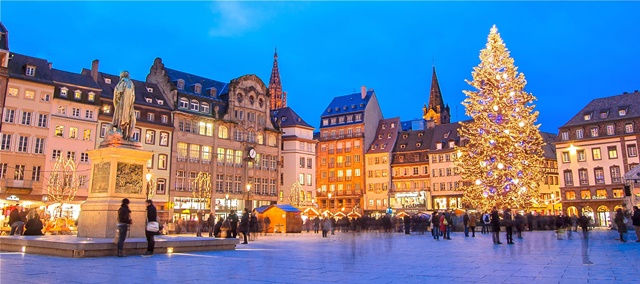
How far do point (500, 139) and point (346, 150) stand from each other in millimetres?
49037

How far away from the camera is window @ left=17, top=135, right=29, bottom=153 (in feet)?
148

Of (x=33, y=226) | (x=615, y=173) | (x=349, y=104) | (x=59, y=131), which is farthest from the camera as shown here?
(x=349, y=104)

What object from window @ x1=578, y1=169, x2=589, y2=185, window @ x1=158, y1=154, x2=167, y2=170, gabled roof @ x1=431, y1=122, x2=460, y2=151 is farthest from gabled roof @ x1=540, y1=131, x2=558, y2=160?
window @ x1=158, y1=154, x2=167, y2=170

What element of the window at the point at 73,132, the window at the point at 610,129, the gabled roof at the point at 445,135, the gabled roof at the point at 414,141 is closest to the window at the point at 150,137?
the window at the point at 73,132

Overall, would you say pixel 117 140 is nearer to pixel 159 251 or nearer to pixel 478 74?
pixel 159 251

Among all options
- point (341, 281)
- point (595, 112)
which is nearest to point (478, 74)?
point (341, 281)

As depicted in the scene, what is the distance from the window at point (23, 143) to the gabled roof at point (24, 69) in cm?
522

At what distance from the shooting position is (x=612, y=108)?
197 ft

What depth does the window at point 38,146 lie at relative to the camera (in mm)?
45928

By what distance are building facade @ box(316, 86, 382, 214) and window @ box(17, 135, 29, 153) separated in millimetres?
43549

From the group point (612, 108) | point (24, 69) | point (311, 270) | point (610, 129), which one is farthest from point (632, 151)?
point (24, 69)

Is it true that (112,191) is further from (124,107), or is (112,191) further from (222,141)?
(222,141)

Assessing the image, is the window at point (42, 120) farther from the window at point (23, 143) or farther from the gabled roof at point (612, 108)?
the gabled roof at point (612, 108)

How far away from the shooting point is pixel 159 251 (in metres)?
14.2
